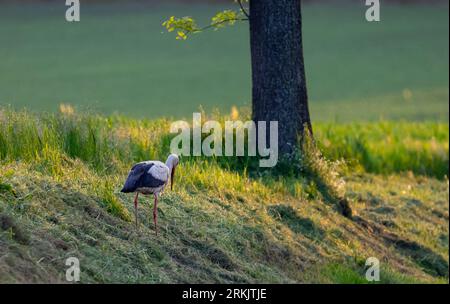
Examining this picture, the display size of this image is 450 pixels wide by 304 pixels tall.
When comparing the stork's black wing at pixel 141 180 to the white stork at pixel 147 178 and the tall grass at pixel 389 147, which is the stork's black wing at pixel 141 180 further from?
the tall grass at pixel 389 147

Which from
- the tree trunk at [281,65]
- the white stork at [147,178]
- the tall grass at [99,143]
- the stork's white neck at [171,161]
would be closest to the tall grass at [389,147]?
the tall grass at [99,143]

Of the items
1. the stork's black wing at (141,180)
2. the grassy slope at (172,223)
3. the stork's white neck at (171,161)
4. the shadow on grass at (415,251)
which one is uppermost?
the stork's white neck at (171,161)

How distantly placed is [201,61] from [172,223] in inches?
1268

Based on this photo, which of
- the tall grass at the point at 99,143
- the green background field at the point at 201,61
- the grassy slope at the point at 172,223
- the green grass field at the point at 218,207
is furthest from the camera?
the green background field at the point at 201,61

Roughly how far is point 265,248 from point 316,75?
93.6 ft

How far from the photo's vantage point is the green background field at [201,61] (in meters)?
32.1

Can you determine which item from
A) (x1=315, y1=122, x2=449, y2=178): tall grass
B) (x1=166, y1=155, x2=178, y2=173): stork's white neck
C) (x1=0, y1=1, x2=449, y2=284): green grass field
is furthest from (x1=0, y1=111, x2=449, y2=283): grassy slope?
(x1=315, y1=122, x2=449, y2=178): tall grass

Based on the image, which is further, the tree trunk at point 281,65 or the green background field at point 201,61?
the green background field at point 201,61

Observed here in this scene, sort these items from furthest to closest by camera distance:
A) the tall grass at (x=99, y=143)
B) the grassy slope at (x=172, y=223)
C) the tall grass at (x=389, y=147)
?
the tall grass at (x=389, y=147) → the tall grass at (x=99, y=143) → the grassy slope at (x=172, y=223)

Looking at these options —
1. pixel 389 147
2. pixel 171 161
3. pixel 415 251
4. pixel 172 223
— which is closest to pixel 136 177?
pixel 171 161

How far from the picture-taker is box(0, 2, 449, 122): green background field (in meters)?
32.1

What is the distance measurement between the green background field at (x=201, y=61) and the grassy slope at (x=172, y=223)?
11770 mm

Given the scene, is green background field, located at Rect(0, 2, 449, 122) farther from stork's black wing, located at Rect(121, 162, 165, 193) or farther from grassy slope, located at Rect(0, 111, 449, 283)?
stork's black wing, located at Rect(121, 162, 165, 193)

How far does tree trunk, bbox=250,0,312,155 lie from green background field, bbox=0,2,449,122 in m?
11.1
